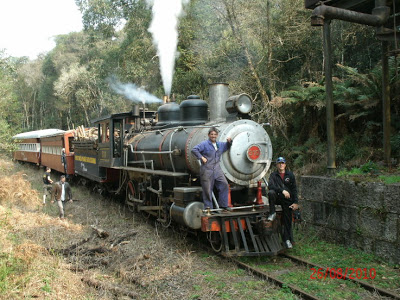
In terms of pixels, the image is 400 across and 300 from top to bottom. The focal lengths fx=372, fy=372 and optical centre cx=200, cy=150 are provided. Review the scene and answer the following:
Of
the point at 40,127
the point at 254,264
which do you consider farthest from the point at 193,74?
the point at 40,127

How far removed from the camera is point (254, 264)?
5.75 metres

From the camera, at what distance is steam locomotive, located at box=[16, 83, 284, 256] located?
19.7 ft

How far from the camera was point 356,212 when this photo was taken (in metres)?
6.01

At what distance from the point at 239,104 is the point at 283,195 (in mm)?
1783

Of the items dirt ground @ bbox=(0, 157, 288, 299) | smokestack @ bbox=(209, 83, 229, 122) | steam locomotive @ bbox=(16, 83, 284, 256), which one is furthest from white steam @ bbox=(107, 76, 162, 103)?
dirt ground @ bbox=(0, 157, 288, 299)

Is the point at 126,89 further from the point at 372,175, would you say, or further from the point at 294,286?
the point at 294,286

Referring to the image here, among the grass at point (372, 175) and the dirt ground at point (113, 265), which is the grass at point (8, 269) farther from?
the grass at point (372, 175)

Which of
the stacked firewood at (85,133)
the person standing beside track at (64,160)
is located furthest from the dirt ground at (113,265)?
the person standing beside track at (64,160)

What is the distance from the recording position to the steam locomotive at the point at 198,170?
5.99 meters

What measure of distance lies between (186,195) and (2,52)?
12904 mm

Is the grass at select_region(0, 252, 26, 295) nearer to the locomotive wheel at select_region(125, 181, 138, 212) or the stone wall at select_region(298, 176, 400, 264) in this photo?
the locomotive wheel at select_region(125, 181, 138, 212)

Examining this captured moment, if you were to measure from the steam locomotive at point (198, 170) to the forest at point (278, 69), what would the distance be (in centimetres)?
204

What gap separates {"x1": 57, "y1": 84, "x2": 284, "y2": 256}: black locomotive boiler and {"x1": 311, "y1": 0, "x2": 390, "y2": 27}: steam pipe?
5.87 ft

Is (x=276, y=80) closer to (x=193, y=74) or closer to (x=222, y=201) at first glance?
(x=193, y=74)
